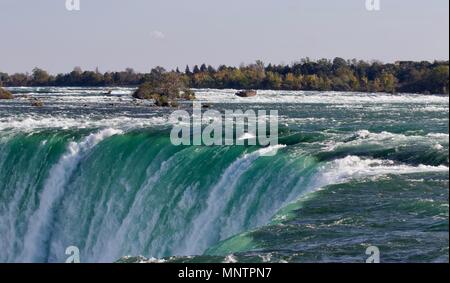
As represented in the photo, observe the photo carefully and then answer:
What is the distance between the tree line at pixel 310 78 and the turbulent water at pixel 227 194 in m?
51.6

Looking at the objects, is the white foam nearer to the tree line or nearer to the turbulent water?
the turbulent water

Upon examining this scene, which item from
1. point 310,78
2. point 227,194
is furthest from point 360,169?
point 310,78

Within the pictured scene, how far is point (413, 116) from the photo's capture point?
37406 millimetres

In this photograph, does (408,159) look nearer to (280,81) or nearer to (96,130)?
(96,130)

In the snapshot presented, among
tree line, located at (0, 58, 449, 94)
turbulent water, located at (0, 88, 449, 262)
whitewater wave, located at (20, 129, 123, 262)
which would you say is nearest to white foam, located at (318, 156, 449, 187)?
turbulent water, located at (0, 88, 449, 262)

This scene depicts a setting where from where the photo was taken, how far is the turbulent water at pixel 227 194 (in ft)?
48.6

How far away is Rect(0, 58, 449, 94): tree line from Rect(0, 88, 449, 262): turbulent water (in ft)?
169

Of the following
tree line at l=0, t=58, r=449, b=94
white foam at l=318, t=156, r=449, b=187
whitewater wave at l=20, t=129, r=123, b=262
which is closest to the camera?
white foam at l=318, t=156, r=449, b=187

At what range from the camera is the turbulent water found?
14805mm

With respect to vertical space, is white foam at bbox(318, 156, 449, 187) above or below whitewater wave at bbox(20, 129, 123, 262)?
above

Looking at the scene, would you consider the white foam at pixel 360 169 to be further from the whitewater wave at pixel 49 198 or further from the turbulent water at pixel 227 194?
the whitewater wave at pixel 49 198

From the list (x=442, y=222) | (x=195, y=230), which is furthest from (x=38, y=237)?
(x=442, y=222)

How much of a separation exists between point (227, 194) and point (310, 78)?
96.1 metres

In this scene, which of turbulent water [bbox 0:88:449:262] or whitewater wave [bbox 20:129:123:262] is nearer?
turbulent water [bbox 0:88:449:262]
